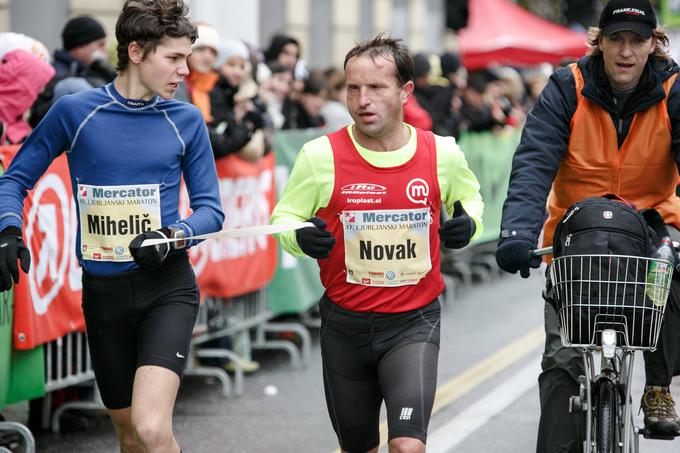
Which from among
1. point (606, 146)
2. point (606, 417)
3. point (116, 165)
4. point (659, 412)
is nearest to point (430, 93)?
point (606, 146)

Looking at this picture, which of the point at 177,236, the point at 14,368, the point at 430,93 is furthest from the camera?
the point at 430,93

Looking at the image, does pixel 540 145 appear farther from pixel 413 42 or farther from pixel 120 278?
pixel 413 42

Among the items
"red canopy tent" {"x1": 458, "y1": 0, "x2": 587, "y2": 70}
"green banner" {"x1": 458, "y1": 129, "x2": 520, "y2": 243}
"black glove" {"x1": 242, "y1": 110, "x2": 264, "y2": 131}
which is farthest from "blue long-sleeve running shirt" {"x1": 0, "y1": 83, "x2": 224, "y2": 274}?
"red canopy tent" {"x1": 458, "y1": 0, "x2": 587, "y2": 70}

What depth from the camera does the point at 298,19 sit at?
23.6 m

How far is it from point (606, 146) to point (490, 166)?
9.70m

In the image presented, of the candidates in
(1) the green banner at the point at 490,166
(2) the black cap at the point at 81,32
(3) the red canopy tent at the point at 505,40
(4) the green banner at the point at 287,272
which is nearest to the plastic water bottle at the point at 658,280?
(2) the black cap at the point at 81,32

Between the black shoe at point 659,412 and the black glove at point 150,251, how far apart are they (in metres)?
2.07

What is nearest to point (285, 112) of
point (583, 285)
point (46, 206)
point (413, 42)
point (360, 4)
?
point (46, 206)

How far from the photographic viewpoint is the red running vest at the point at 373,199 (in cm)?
532

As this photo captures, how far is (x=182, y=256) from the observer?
5605 millimetres

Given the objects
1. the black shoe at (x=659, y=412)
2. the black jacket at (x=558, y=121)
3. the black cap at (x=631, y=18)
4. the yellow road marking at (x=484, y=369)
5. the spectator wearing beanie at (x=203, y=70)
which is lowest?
the yellow road marking at (x=484, y=369)

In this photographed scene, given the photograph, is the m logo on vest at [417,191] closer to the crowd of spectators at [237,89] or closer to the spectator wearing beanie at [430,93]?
the crowd of spectators at [237,89]

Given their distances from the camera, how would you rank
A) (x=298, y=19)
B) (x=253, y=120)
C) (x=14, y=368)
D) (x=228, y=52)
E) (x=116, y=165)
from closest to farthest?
(x=116, y=165), (x=14, y=368), (x=253, y=120), (x=228, y=52), (x=298, y=19)

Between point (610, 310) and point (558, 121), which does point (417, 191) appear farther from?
point (610, 310)
